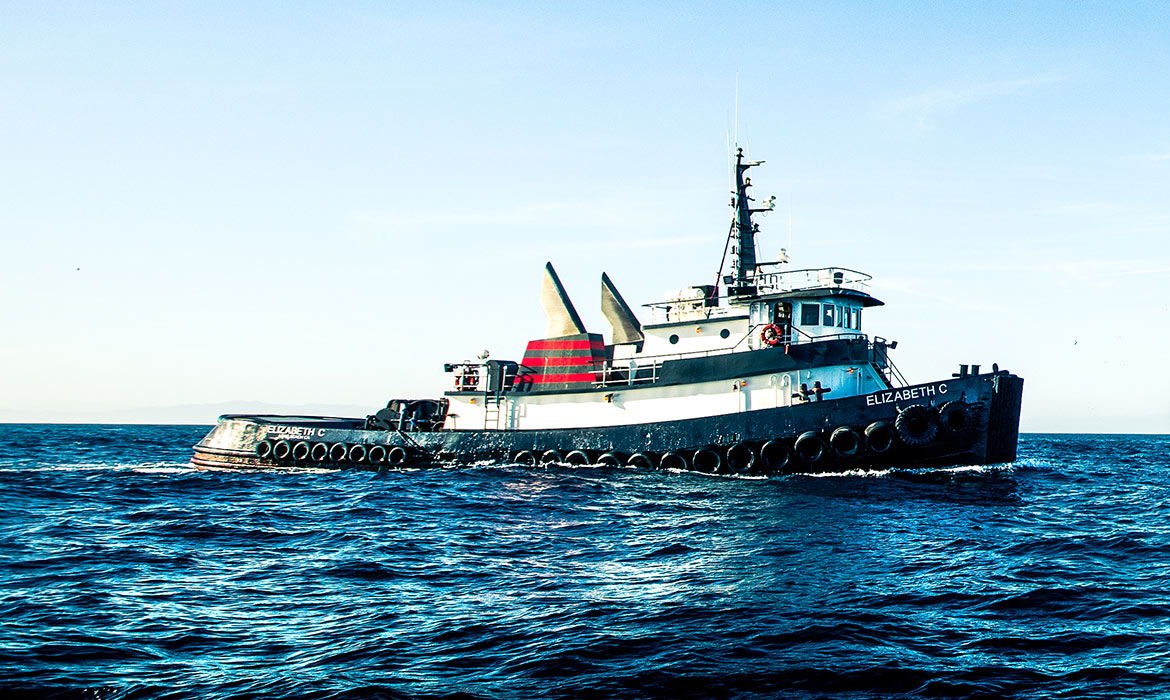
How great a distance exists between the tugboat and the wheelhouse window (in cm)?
4

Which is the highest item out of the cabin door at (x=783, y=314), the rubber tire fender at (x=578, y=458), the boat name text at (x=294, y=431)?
the cabin door at (x=783, y=314)

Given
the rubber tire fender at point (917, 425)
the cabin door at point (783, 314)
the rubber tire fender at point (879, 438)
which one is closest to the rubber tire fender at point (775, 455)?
the rubber tire fender at point (879, 438)

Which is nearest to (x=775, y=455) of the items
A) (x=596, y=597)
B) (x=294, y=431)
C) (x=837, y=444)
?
(x=837, y=444)

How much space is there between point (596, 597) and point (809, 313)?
17.7 metres

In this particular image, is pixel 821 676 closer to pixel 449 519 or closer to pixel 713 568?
pixel 713 568

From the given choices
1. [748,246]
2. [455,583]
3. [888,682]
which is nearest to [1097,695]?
[888,682]

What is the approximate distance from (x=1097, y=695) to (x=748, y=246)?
23240mm

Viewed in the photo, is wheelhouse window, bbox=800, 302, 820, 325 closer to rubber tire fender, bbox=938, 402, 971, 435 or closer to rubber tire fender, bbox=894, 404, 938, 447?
rubber tire fender, bbox=894, 404, 938, 447

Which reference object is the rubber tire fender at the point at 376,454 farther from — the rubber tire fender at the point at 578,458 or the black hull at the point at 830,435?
the rubber tire fender at the point at 578,458

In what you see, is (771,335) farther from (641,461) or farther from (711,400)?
(641,461)

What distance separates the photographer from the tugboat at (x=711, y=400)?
23.9 meters

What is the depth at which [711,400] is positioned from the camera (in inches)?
1021

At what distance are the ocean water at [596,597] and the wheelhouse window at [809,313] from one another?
7109mm

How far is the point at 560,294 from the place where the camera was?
29484 mm
